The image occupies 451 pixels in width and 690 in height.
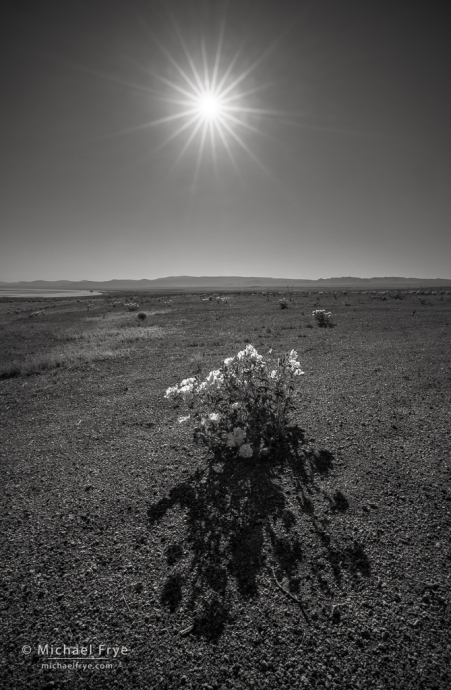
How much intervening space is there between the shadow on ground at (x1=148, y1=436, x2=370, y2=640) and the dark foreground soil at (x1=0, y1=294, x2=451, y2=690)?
0.02 m

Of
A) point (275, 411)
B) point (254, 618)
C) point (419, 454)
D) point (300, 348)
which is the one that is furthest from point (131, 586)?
point (300, 348)

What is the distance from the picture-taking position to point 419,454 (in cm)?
462

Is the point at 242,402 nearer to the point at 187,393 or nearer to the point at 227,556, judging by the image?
the point at 187,393

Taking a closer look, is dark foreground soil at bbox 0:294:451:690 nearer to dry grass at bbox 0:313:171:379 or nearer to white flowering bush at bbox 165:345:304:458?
white flowering bush at bbox 165:345:304:458

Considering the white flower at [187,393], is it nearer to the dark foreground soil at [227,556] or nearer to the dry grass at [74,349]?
the dark foreground soil at [227,556]

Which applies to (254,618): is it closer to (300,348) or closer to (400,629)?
(400,629)

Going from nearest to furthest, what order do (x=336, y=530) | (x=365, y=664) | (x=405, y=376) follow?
(x=365, y=664) < (x=336, y=530) < (x=405, y=376)

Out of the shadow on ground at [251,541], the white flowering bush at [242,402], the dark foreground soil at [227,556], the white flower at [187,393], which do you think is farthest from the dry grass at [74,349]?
the shadow on ground at [251,541]

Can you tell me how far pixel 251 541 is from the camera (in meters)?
3.15

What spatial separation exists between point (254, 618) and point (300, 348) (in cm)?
1065

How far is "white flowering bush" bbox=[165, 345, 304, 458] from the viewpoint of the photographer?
4531 mm

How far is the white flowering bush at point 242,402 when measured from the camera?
4531mm

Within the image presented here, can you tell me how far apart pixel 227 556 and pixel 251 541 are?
0.98ft

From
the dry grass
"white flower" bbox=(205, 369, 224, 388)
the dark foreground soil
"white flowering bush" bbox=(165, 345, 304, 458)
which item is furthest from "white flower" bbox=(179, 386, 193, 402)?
the dry grass
